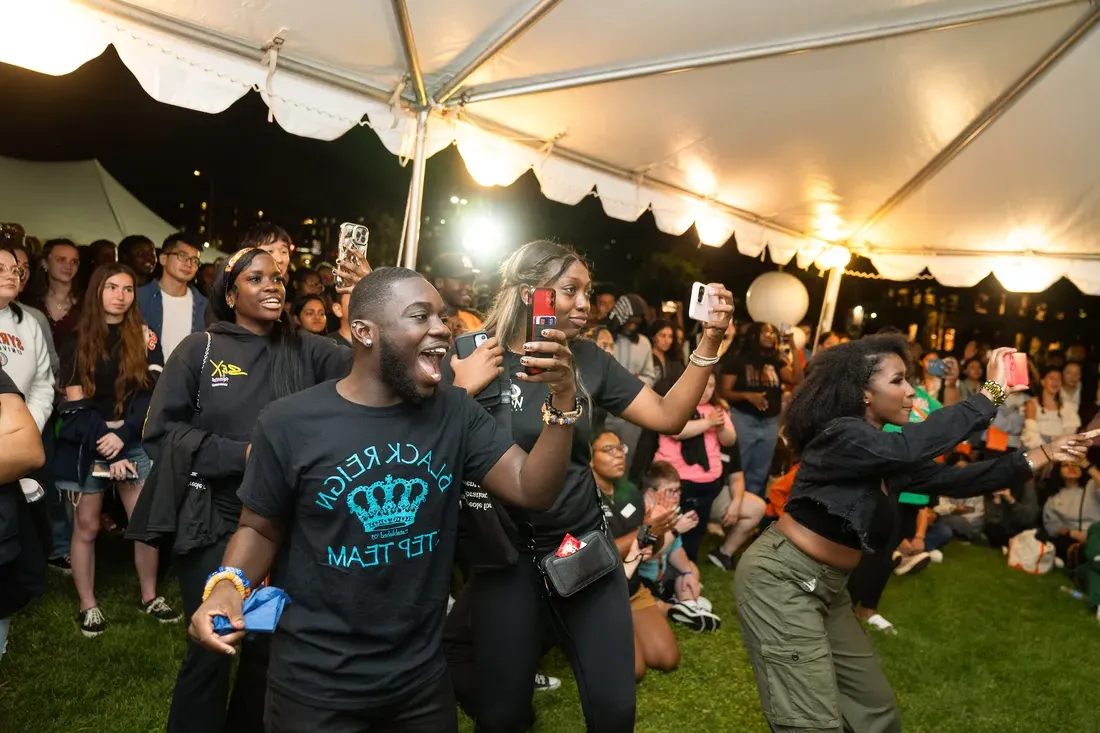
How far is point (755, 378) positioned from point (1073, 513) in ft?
12.0

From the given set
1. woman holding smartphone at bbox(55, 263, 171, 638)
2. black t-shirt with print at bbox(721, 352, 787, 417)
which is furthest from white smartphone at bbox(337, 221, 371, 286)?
black t-shirt with print at bbox(721, 352, 787, 417)

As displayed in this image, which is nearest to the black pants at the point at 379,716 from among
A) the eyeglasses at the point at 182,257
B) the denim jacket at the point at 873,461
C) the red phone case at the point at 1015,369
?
the denim jacket at the point at 873,461

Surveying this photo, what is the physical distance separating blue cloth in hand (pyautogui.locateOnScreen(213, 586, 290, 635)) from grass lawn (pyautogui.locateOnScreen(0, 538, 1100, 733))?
211 centimetres

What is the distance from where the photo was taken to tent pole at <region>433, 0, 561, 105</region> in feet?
14.4

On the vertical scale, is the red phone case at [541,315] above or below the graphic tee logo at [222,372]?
above

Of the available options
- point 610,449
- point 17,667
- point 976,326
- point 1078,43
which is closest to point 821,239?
point 1078,43

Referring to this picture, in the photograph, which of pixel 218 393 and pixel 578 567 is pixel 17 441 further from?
pixel 578 567

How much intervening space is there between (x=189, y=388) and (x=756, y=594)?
8.02ft

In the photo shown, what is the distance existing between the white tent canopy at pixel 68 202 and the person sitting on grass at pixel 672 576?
9.08 meters

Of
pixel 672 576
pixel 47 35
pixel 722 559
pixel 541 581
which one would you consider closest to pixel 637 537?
pixel 672 576

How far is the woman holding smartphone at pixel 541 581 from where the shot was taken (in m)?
2.75

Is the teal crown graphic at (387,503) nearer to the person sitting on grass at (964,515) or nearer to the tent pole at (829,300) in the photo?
the person sitting on grass at (964,515)

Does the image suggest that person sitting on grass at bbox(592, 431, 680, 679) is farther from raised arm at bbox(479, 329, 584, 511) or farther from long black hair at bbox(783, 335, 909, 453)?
raised arm at bbox(479, 329, 584, 511)

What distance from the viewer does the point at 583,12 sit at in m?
4.50
